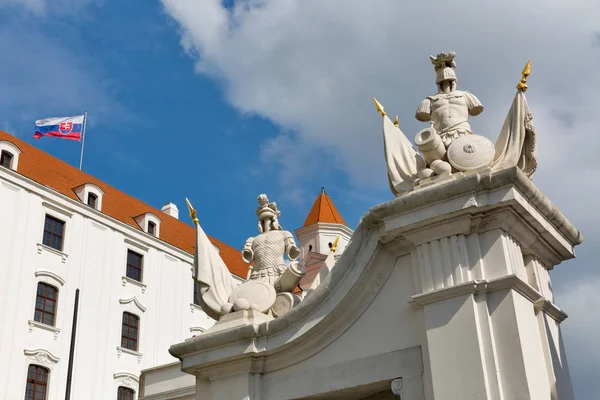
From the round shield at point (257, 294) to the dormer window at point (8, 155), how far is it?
76.0 feet

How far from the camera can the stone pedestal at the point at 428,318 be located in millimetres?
6426

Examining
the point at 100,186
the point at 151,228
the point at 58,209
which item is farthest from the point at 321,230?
the point at 58,209

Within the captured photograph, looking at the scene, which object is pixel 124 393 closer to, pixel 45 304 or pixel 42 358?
pixel 42 358

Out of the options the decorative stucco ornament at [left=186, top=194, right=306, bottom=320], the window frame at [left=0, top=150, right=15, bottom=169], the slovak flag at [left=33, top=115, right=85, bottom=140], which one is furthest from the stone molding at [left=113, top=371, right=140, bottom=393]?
the decorative stucco ornament at [left=186, top=194, right=306, bottom=320]

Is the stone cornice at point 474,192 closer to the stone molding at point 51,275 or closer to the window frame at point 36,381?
the window frame at point 36,381

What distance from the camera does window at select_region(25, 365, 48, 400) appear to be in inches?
1037

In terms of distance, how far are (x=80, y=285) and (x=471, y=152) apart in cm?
2520

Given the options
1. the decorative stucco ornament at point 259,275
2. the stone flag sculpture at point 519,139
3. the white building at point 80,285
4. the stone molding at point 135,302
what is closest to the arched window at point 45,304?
the white building at point 80,285

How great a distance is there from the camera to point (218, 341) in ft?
26.7

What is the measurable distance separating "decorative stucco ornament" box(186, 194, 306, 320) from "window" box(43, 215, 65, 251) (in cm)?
2175

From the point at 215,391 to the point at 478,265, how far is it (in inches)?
136

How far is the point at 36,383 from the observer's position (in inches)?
1049

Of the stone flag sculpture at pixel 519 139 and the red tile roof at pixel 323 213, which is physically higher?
the red tile roof at pixel 323 213

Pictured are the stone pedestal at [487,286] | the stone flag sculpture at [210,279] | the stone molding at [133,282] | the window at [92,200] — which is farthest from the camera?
the window at [92,200]
